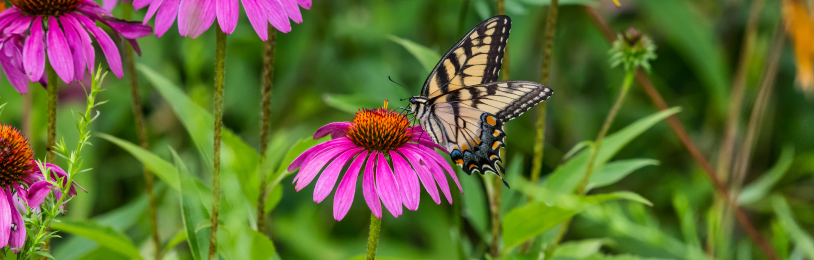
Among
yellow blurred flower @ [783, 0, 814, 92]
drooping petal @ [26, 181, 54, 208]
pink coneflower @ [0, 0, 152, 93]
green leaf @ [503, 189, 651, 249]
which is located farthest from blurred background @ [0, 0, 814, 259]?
drooping petal @ [26, 181, 54, 208]

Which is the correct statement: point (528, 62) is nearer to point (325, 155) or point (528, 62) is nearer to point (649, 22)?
point (649, 22)

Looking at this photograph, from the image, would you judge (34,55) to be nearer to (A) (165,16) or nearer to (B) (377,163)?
(A) (165,16)

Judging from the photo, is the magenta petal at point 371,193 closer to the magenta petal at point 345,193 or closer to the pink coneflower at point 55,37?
the magenta petal at point 345,193

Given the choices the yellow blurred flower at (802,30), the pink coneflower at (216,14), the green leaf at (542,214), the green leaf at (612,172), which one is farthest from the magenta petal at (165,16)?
the yellow blurred flower at (802,30)

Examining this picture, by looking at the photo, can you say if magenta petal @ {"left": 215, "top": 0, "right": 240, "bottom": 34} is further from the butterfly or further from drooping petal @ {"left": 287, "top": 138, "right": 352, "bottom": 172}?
the butterfly

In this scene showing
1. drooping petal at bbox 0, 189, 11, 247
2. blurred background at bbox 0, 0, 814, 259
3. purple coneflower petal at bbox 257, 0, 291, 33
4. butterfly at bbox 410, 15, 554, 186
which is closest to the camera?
drooping petal at bbox 0, 189, 11, 247

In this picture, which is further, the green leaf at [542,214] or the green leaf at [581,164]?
the green leaf at [581,164]

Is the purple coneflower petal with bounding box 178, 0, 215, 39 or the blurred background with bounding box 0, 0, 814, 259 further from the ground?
the purple coneflower petal with bounding box 178, 0, 215, 39
